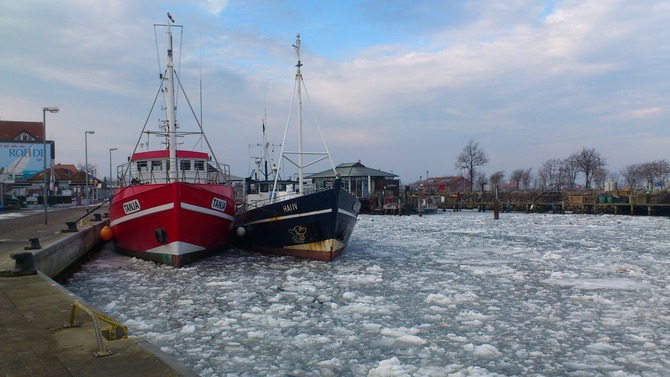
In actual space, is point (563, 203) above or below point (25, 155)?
below

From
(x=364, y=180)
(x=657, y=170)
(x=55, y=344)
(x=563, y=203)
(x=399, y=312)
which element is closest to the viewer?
(x=55, y=344)

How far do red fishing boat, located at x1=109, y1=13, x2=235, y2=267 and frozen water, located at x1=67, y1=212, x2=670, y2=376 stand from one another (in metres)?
0.61

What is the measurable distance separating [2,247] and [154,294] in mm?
5413

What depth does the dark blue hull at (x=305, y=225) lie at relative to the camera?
14.4 metres

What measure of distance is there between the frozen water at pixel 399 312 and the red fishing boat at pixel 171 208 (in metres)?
0.61

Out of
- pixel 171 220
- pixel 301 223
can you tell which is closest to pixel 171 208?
pixel 171 220

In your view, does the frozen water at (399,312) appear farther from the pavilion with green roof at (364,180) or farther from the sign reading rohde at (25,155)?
the sign reading rohde at (25,155)

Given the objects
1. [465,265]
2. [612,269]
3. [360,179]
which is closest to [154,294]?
[465,265]

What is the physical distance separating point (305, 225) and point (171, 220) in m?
3.97

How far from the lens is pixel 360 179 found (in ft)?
182

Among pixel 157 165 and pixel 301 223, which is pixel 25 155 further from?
pixel 301 223

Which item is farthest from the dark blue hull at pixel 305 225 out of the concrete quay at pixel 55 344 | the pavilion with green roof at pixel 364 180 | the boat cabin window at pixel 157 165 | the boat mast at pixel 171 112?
the pavilion with green roof at pixel 364 180

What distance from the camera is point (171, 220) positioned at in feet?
44.7

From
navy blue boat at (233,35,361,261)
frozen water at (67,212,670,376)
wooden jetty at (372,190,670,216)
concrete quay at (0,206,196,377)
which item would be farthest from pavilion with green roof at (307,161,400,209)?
concrete quay at (0,206,196,377)
